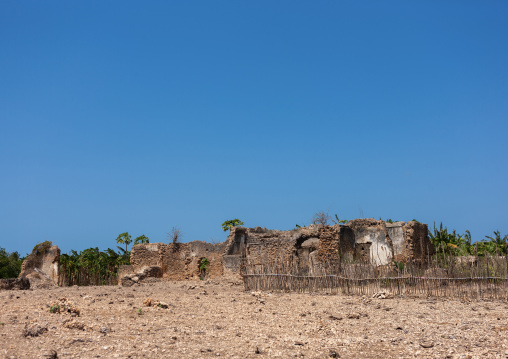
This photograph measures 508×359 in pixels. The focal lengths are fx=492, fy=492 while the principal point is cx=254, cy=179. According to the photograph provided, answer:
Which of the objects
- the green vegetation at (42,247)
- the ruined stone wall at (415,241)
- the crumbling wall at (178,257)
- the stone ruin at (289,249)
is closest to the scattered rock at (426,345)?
the stone ruin at (289,249)

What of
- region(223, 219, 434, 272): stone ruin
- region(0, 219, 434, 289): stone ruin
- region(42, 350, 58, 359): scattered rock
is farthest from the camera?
region(0, 219, 434, 289): stone ruin

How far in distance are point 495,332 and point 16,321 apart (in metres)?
8.64

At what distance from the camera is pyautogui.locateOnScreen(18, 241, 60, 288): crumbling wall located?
22.8 meters

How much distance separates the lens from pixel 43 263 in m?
23.6

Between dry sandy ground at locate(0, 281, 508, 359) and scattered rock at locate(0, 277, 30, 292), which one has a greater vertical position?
scattered rock at locate(0, 277, 30, 292)

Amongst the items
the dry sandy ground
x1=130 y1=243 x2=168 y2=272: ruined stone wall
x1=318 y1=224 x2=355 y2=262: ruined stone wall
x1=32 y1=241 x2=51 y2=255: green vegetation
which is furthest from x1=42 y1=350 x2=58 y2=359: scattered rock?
x1=130 y1=243 x2=168 y2=272: ruined stone wall

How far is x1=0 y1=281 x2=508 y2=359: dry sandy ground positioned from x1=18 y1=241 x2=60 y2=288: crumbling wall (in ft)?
37.4

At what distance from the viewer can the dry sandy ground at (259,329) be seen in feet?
24.5

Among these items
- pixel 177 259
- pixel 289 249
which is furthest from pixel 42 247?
pixel 289 249

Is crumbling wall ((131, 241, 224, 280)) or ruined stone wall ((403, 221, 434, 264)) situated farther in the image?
crumbling wall ((131, 241, 224, 280))

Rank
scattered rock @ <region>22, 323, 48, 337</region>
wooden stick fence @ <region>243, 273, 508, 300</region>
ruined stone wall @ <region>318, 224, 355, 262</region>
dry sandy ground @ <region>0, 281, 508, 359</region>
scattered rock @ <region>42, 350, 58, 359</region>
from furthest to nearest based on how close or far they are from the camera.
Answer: ruined stone wall @ <region>318, 224, 355, 262</region> < wooden stick fence @ <region>243, 273, 508, 300</region> < scattered rock @ <region>22, 323, 48, 337</region> < dry sandy ground @ <region>0, 281, 508, 359</region> < scattered rock @ <region>42, 350, 58, 359</region>

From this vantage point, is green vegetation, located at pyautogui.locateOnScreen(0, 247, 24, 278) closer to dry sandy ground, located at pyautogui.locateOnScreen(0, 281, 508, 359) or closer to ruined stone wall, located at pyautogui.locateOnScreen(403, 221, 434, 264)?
dry sandy ground, located at pyautogui.locateOnScreen(0, 281, 508, 359)

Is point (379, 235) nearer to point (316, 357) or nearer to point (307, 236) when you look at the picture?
point (307, 236)

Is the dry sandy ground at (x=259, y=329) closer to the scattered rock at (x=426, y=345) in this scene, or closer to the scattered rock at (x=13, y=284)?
the scattered rock at (x=426, y=345)
